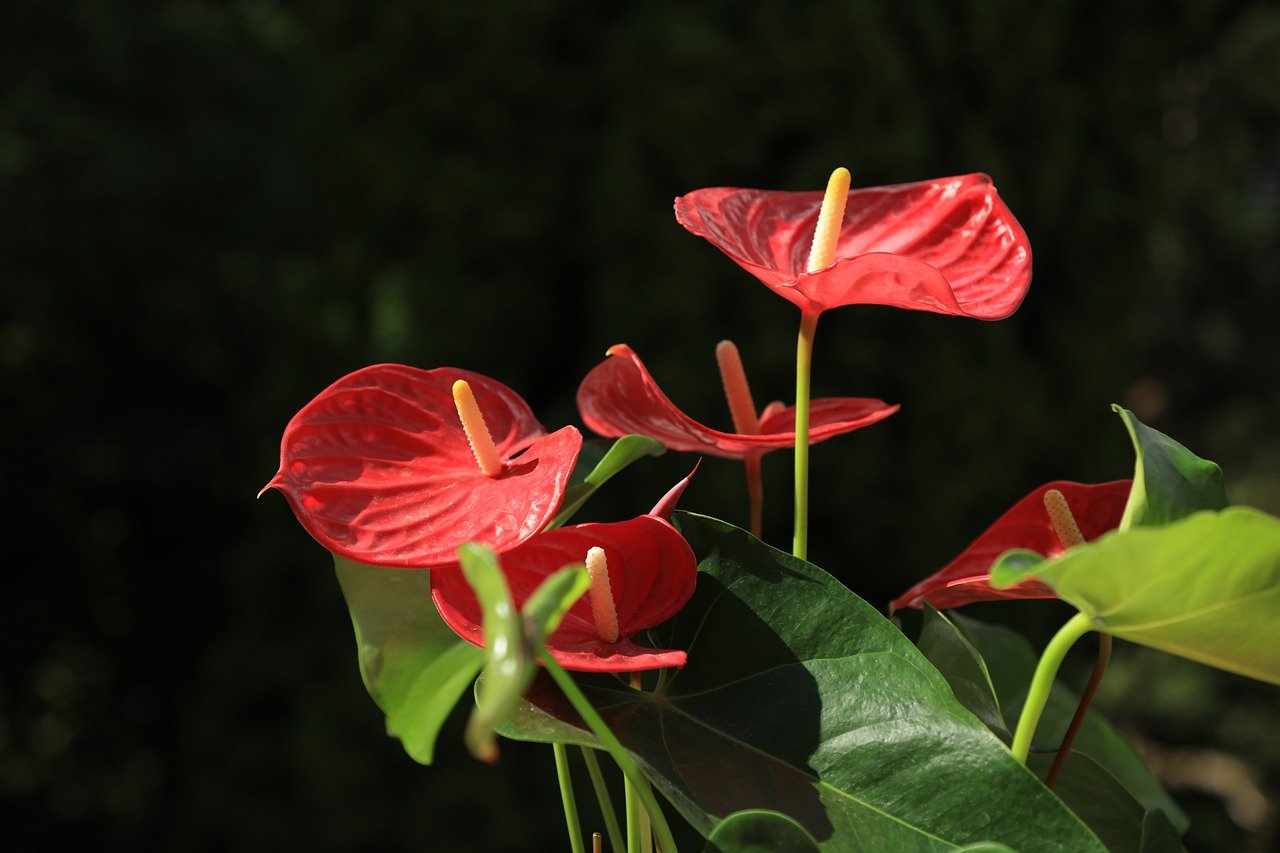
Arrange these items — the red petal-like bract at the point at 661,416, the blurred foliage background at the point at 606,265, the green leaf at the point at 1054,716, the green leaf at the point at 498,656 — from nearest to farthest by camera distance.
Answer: the green leaf at the point at 498,656 → the red petal-like bract at the point at 661,416 → the green leaf at the point at 1054,716 → the blurred foliage background at the point at 606,265

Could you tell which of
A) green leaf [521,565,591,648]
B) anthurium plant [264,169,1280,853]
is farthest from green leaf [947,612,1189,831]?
green leaf [521,565,591,648]

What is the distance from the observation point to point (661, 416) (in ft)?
1.54

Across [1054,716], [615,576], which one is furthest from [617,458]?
[1054,716]

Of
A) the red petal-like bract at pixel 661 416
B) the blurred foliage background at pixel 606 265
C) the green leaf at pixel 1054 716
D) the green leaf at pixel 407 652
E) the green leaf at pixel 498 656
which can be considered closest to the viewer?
the green leaf at pixel 498 656

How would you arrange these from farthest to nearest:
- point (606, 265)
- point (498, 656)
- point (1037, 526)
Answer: point (606, 265) < point (1037, 526) < point (498, 656)

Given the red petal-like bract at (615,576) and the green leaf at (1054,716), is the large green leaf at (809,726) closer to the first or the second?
the red petal-like bract at (615,576)

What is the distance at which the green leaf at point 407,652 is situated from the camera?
323 mm

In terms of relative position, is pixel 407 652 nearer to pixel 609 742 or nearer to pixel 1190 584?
pixel 609 742

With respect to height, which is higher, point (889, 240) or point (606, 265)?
point (889, 240)

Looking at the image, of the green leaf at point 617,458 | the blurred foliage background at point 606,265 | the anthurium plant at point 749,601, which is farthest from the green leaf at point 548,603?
the blurred foliage background at point 606,265

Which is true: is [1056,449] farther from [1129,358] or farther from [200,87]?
[200,87]

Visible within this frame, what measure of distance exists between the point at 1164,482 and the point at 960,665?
9cm

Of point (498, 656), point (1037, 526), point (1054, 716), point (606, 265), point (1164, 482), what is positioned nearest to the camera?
point (498, 656)

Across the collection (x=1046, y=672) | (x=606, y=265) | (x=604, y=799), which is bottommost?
(x=606, y=265)
